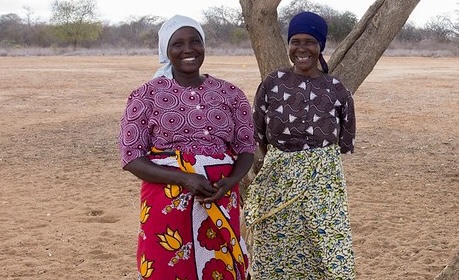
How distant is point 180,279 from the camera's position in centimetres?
242

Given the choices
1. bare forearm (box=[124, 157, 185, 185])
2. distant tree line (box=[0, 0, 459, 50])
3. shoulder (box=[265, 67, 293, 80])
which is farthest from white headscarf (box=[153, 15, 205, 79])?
distant tree line (box=[0, 0, 459, 50])

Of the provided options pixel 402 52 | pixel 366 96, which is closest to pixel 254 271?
pixel 366 96

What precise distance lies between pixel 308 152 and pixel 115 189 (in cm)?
424

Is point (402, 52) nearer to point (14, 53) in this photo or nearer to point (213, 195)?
point (14, 53)

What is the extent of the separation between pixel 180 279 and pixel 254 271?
557mm

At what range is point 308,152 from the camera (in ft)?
8.84

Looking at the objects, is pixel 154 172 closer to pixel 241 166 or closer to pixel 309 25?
pixel 241 166

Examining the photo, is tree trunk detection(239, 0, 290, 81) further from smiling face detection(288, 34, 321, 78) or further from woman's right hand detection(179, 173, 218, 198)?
woman's right hand detection(179, 173, 218, 198)

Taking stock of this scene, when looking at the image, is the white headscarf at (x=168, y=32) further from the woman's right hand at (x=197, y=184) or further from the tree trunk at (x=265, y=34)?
the tree trunk at (x=265, y=34)

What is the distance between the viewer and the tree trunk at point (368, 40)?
3.06 metres

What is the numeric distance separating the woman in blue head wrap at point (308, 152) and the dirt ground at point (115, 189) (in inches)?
68.4

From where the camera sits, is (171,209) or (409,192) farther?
(409,192)

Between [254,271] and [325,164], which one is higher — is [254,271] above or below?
below

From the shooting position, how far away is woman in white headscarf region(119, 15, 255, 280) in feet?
7.73
